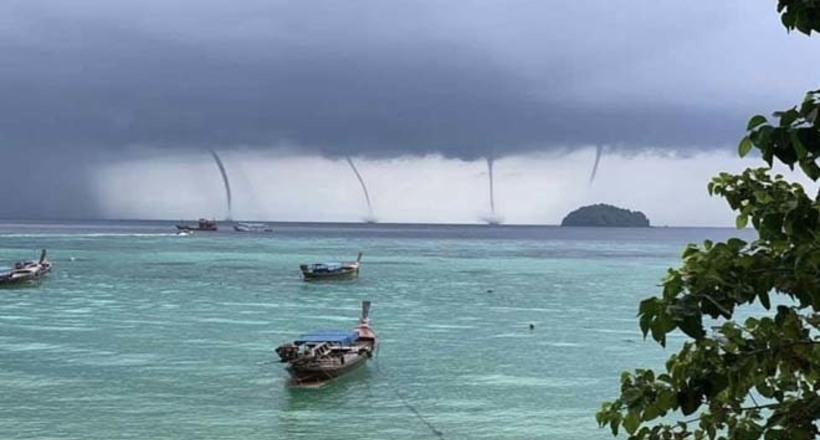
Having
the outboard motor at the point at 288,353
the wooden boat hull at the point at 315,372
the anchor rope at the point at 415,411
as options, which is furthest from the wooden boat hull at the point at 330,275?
the outboard motor at the point at 288,353

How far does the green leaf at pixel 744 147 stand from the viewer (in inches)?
159

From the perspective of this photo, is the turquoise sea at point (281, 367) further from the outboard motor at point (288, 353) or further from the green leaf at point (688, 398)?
the green leaf at point (688, 398)

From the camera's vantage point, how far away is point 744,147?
4133mm

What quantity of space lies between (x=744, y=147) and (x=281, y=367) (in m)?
33.7

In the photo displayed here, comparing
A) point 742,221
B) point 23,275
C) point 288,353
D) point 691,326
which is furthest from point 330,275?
point 691,326

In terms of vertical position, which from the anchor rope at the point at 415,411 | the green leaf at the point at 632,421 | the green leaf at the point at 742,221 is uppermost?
the green leaf at the point at 742,221

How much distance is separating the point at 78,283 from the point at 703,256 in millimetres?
81433

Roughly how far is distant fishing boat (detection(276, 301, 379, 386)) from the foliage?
28.4m

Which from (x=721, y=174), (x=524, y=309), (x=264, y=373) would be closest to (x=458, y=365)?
(x=264, y=373)

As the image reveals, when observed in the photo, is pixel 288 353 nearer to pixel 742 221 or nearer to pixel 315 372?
pixel 315 372

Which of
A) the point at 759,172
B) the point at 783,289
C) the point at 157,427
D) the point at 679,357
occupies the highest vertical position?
the point at 759,172

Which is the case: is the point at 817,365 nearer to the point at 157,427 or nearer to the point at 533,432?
the point at 533,432

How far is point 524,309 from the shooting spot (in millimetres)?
62625

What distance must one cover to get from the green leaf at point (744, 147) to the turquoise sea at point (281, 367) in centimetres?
2294
